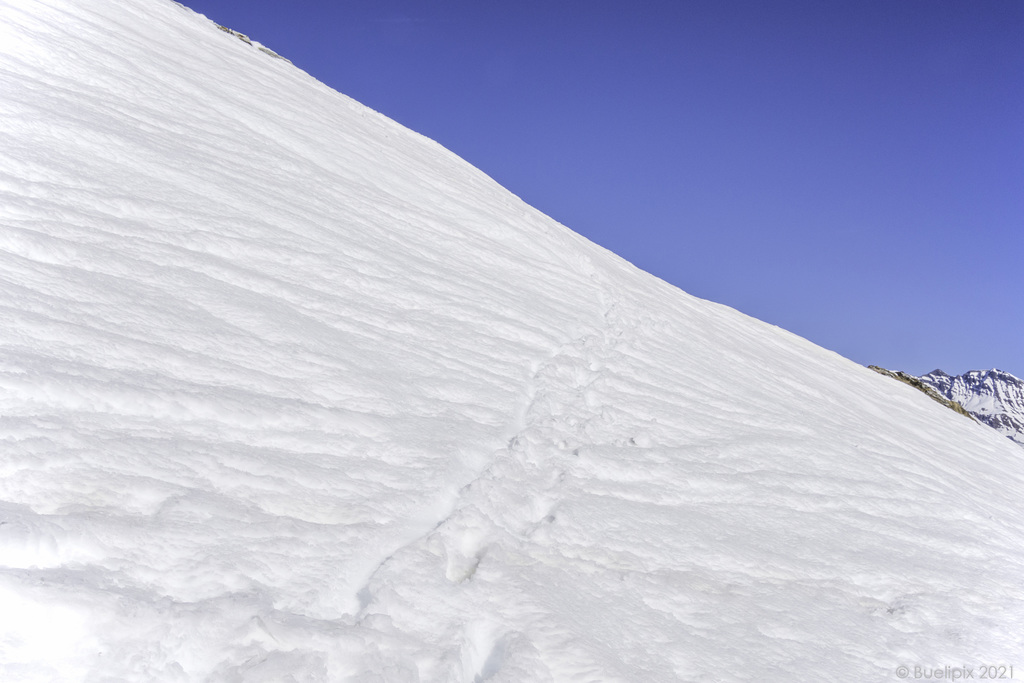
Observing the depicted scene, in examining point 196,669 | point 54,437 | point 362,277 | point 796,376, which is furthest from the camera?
point 796,376

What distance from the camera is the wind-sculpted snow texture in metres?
1.95

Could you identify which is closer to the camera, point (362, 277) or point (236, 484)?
point (236, 484)

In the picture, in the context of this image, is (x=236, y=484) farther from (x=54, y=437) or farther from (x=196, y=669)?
(x=196, y=669)

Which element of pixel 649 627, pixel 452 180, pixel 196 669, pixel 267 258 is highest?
pixel 452 180

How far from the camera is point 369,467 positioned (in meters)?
2.77

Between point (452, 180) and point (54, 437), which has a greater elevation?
point (452, 180)

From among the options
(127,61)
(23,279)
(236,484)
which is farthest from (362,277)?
(127,61)

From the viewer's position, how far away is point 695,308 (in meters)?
9.41

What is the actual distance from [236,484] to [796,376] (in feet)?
21.5

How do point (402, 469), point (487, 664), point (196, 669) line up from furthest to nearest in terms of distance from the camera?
point (402, 469) → point (487, 664) → point (196, 669)

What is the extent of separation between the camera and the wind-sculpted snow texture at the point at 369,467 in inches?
76.9

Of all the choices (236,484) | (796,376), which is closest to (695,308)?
(796,376)

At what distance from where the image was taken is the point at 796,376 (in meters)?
7.39

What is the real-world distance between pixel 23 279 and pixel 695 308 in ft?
26.4
